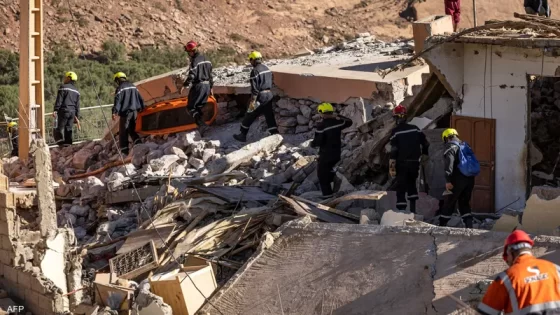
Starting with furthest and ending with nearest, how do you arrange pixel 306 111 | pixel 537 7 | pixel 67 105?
1. pixel 537 7
2. pixel 67 105
3. pixel 306 111

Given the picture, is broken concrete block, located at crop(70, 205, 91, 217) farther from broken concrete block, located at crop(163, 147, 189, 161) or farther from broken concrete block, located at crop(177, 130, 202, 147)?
broken concrete block, located at crop(177, 130, 202, 147)

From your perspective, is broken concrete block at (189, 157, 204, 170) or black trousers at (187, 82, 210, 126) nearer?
broken concrete block at (189, 157, 204, 170)

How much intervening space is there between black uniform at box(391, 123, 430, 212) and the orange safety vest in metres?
5.80

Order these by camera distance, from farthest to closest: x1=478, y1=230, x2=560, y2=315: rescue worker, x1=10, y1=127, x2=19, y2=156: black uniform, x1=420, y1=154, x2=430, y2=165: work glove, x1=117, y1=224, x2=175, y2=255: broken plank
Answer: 1. x1=10, y1=127, x2=19, y2=156: black uniform
2. x1=420, y1=154, x2=430, y2=165: work glove
3. x1=117, y1=224, x2=175, y2=255: broken plank
4. x1=478, y1=230, x2=560, y2=315: rescue worker

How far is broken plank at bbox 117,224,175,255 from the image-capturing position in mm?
14781

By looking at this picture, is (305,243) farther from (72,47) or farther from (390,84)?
(72,47)

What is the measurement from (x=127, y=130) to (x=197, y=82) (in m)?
1.80

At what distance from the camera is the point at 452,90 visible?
1482 centimetres

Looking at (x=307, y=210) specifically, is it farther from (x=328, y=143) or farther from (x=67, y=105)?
(x=67, y=105)

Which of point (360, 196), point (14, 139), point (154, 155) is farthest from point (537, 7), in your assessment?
point (14, 139)

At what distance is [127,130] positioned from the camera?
64.5 feet

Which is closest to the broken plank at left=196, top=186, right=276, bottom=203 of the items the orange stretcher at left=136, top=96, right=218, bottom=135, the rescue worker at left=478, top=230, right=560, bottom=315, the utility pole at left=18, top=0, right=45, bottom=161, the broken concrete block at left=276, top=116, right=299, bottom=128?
the broken concrete block at left=276, top=116, right=299, bottom=128

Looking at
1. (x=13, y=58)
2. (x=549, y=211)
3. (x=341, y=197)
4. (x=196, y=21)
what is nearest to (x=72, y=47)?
(x=13, y=58)

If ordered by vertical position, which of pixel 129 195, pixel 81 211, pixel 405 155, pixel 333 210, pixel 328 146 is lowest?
pixel 81 211
